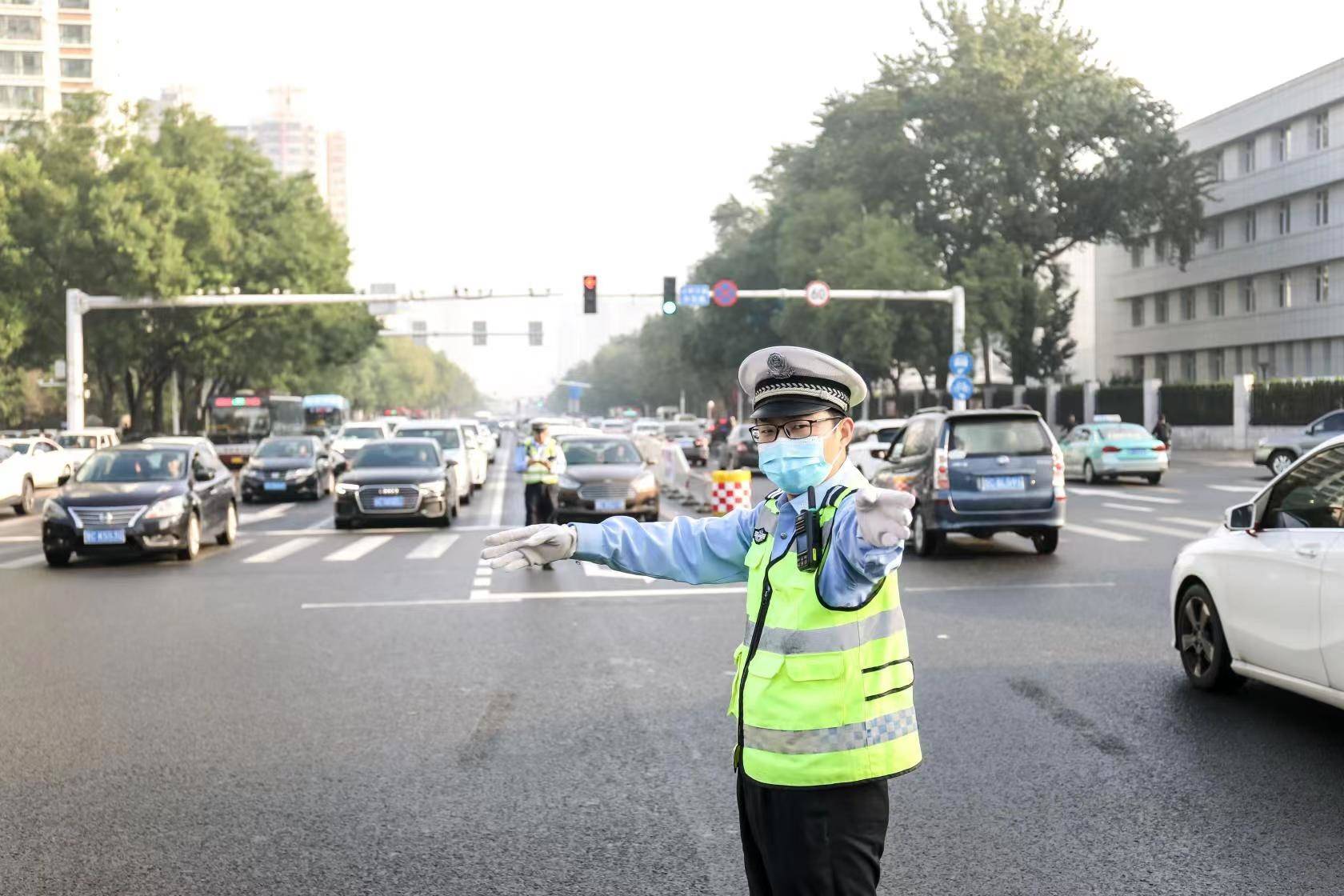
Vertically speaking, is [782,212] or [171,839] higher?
[782,212]

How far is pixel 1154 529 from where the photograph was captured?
64.4ft

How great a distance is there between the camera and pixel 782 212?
212ft

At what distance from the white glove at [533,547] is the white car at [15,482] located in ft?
82.9

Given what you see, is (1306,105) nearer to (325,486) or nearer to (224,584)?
(325,486)

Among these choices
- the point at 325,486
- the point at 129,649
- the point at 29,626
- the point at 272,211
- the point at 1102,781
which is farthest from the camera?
the point at 272,211

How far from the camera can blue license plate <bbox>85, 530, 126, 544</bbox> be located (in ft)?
52.1

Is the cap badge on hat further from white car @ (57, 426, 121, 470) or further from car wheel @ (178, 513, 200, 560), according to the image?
white car @ (57, 426, 121, 470)

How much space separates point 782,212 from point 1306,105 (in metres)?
22.7

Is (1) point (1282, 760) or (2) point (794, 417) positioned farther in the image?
(1) point (1282, 760)

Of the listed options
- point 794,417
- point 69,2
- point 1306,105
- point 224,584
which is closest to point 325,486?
point 224,584

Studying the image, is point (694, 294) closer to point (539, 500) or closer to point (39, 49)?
point (539, 500)

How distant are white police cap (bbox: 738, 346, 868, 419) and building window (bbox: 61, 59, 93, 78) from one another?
404 feet

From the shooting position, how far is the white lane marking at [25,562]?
1636 cm

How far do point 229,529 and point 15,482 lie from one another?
9.96 meters
